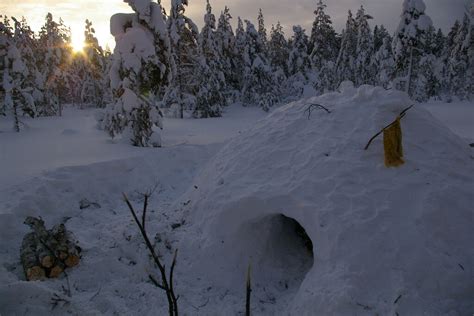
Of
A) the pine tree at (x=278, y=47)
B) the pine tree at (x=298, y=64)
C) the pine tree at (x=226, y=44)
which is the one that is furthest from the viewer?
the pine tree at (x=278, y=47)

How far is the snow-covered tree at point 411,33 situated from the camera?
2197cm

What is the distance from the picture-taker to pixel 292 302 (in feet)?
17.4

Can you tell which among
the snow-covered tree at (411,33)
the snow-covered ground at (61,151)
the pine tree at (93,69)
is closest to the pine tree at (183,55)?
the snow-covered ground at (61,151)

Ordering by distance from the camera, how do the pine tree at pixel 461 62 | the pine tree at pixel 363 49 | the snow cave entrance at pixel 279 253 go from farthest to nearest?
the pine tree at pixel 363 49 → the pine tree at pixel 461 62 → the snow cave entrance at pixel 279 253

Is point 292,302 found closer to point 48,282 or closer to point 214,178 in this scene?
point 214,178

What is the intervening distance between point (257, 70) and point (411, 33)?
→ 50.7ft

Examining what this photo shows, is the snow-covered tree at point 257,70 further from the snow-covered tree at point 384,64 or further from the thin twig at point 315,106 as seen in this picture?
the thin twig at point 315,106

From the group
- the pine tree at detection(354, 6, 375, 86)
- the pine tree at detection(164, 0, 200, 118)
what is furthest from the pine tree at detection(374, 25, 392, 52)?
the pine tree at detection(164, 0, 200, 118)

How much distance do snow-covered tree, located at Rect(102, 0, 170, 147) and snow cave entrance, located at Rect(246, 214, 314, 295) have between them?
353 inches

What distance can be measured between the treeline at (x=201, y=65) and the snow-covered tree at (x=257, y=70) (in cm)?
10

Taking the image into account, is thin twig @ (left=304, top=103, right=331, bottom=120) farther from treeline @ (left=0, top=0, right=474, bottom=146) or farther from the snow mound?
treeline @ (left=0, top=0, right=474, bottom=146)

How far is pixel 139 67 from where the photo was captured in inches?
518

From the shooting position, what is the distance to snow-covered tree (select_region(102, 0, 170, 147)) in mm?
13008

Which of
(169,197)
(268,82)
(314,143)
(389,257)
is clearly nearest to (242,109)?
(268,82)
